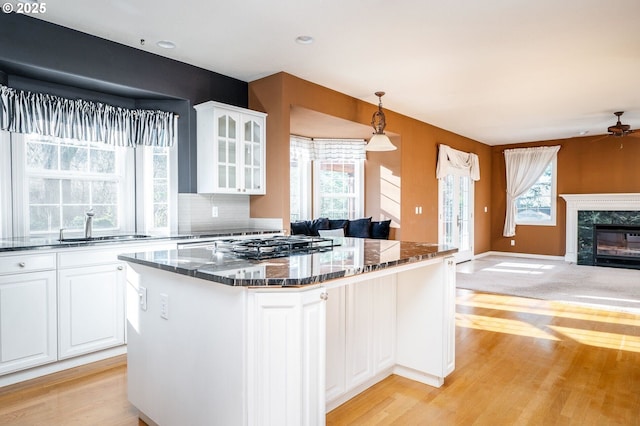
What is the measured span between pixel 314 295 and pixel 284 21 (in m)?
2.37

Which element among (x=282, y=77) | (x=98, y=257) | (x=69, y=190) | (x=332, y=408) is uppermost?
(x=282, y=77)

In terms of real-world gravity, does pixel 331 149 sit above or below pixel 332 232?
above

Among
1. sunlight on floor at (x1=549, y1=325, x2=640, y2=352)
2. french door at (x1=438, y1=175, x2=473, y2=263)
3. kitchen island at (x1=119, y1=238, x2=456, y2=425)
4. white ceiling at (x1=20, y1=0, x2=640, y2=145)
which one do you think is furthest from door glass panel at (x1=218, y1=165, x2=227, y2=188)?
french door at (x1=438, y1=175, x2=473, y2=263)

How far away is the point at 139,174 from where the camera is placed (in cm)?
408

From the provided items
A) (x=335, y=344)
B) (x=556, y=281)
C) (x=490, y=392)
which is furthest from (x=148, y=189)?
(x=556, y=281)

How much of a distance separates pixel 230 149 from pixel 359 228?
8.11ft

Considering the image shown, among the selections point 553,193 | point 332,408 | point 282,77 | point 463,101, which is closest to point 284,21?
point 282,77

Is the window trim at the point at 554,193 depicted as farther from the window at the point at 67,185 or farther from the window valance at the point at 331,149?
the window at the point at 67,185

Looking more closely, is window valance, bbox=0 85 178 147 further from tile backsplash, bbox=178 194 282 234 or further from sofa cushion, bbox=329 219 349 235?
sofa cushion, bbox=329 219 349 235

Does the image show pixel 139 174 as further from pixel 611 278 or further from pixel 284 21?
pixel 611 278

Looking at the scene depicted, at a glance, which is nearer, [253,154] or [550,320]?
[550,320]

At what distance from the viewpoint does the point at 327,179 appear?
21.6ft

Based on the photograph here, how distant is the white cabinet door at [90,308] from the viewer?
286cm

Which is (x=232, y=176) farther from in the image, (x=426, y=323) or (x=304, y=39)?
(x=426, y=323)
